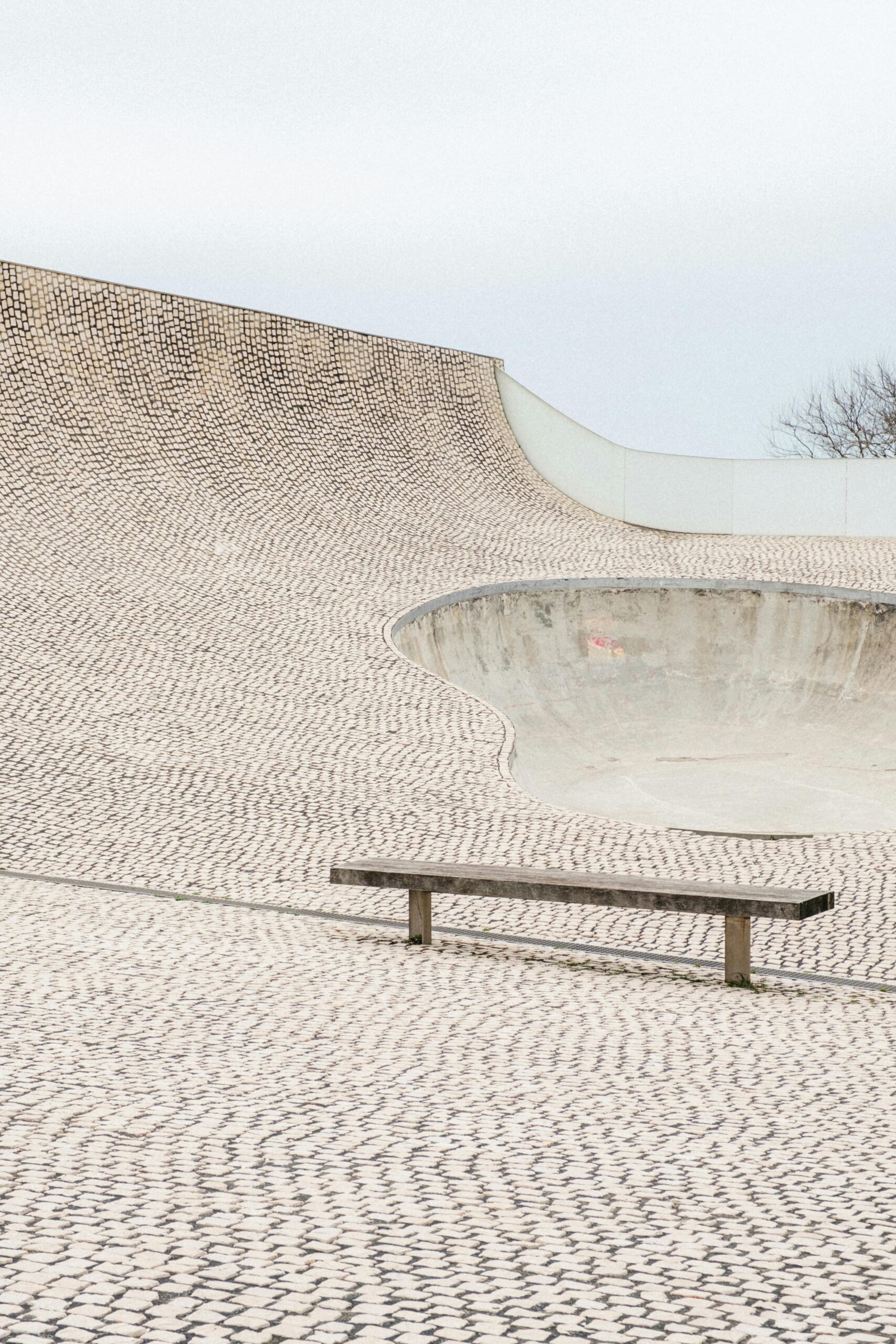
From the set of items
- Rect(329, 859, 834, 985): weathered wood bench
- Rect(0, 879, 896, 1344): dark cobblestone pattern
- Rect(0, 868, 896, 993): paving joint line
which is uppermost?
Rect(329, 859, 834, 985): weathered wood bench

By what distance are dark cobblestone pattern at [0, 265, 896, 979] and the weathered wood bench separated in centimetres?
56

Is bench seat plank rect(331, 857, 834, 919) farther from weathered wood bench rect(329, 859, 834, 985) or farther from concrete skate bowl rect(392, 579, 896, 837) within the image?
concrete skate bowl rect(392, 579, 896, 837)

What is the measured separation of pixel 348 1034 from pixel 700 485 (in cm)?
1889

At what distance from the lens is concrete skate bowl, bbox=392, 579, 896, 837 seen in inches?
535

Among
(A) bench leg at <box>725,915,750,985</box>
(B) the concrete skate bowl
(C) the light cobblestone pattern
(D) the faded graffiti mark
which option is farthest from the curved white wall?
(A) bench leg at <box>725,915,750,985</box>

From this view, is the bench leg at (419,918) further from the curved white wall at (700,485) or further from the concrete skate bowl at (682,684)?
the curved white wall at (700,485)

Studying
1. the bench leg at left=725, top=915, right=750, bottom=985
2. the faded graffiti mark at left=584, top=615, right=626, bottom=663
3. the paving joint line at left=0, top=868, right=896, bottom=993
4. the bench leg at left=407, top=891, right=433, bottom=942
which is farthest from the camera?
the faded graffiti mark at left=584, top=615, right=626, bottom=663

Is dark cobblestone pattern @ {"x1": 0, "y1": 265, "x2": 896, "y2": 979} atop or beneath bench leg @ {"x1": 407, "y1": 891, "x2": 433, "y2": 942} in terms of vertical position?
atop

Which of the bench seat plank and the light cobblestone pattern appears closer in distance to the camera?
the light cobblestone pattern

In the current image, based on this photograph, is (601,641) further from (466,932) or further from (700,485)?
(466,932)

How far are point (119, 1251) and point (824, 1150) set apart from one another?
1.73m

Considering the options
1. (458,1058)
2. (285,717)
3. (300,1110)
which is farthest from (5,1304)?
(285,717)

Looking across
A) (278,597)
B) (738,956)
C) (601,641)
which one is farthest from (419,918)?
(601,641)

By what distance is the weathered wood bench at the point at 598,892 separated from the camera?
5.27m
